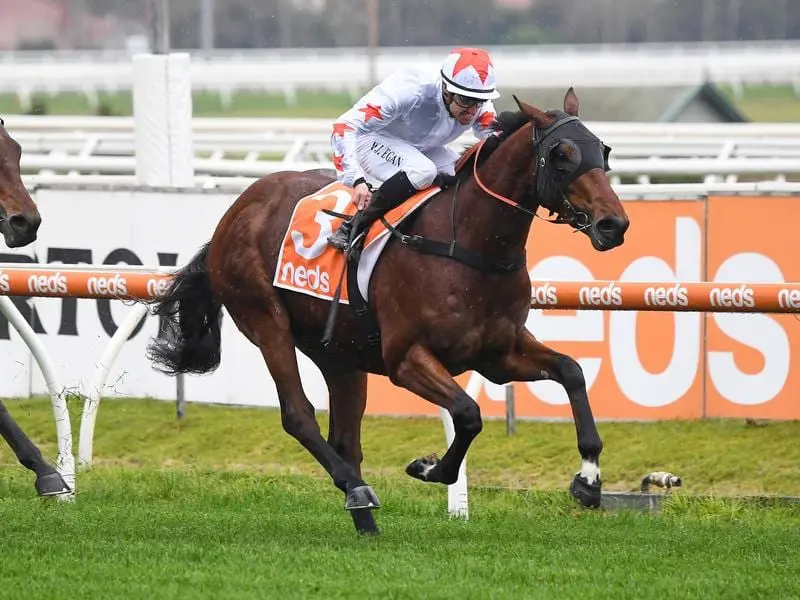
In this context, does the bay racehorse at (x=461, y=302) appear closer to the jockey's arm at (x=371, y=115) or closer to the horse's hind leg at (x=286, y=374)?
the horse's hind leg at (x=286, y=374)

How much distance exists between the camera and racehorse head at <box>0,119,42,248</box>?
5.81m

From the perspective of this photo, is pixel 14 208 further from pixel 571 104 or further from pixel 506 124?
pixel 571 104

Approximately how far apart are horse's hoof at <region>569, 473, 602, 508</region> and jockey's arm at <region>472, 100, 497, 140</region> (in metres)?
1.47

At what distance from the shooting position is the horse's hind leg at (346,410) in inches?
263

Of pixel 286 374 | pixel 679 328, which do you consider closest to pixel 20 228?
pixel 286 374

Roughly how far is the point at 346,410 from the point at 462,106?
4.87 feet

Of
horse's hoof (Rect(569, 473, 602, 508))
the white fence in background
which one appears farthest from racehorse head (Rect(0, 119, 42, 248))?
the white fence in background

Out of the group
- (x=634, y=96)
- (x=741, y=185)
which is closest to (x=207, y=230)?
(x=741, y=185)

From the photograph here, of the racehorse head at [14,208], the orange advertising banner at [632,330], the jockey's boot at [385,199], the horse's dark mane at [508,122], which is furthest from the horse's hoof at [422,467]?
the orange advertising banner at [632,330]

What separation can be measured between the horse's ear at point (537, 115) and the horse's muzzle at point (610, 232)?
50cm

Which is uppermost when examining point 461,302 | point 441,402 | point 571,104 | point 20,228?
point 571,104

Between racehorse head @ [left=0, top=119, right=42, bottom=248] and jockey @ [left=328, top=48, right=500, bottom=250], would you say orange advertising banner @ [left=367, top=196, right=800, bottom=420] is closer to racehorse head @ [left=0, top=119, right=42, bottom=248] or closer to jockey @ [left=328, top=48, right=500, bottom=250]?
jockey @ [left=328, top=48, right=500, bottom=250]

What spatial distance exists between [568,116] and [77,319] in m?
5.11

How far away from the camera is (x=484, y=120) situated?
6266 millimetres
